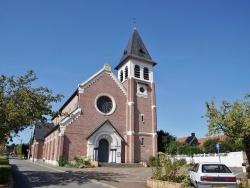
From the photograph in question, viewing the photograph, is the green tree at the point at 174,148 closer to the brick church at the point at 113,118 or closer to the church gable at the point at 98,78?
the brick church at the point at 113,118

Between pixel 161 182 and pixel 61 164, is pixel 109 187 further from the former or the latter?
pixel 61 164

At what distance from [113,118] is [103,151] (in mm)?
4850

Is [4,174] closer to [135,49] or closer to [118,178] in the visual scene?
[118,178]

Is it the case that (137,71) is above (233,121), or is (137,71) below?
above

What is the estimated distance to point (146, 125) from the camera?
36.7 metres

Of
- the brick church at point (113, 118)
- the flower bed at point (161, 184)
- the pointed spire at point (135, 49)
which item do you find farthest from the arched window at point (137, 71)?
the flower bed at point (161, 184)

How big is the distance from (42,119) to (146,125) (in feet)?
72.8

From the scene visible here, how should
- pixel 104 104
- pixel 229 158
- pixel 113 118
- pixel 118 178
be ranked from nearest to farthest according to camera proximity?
pixel 118 178, pixel 229 158, pixel 113 118, pixel 104 104

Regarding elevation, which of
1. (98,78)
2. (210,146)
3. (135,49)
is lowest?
(210,146)

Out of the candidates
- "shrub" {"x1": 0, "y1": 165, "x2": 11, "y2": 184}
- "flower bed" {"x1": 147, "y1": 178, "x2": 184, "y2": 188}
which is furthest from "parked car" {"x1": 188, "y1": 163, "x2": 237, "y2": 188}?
"shrub" {"x1": 0, "y1": 165, "x2": 11, "y2": 184}

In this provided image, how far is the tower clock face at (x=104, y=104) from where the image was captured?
3538 cm

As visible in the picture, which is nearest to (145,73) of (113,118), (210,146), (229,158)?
(113,118)

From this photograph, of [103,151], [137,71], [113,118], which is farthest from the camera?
[137,71]

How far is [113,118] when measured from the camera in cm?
3547
